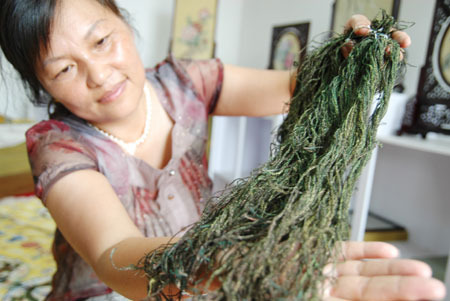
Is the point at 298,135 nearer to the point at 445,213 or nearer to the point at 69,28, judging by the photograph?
the point at 69,28

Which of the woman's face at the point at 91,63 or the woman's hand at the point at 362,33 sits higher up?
the woman's hand at the point at 362,33

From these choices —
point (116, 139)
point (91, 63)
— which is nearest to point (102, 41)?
point (91, 63)

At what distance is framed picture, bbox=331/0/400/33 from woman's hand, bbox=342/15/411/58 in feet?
1.82

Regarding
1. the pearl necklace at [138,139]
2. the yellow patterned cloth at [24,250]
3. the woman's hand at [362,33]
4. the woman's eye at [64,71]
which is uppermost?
the woman's hand at [362,33]

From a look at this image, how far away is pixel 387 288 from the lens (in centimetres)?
34

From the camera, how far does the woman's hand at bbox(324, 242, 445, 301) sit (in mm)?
318

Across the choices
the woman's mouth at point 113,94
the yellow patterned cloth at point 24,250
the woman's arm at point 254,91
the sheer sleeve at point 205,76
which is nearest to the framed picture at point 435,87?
the woman's arm at point 254,91

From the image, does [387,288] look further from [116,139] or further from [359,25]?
[116,139]

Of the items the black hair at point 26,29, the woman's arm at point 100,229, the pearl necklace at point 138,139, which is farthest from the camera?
the pearl necklace at point 138,139

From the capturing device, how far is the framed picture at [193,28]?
6.63 ft

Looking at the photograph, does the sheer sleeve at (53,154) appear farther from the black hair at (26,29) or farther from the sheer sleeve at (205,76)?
the sheer sleeve at (205,76)

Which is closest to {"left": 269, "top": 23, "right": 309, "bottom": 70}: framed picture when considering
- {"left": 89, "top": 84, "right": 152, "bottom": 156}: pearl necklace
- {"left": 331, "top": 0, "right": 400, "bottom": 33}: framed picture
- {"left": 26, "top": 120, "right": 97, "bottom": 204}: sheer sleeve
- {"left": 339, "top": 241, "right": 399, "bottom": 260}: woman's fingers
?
{"left": 331, "top": 0, "right": 400, "bottom": 33}: framed picture

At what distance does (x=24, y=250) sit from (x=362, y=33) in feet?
4.64

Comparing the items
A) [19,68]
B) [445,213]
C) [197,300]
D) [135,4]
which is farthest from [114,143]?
[135,4]
